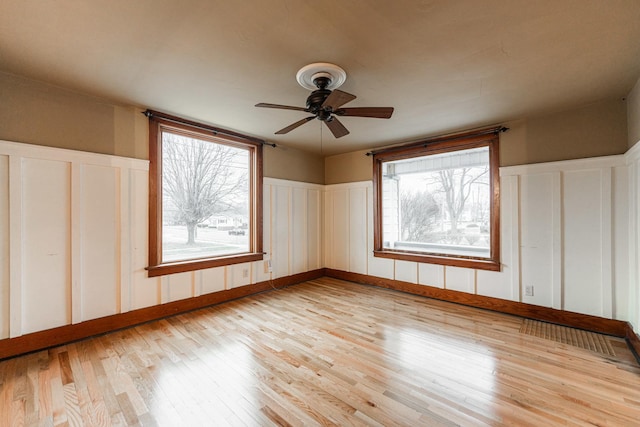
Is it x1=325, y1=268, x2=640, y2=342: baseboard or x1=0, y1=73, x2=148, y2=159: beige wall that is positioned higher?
x1=0, y1=73, x2=148, y2=159: beige wall

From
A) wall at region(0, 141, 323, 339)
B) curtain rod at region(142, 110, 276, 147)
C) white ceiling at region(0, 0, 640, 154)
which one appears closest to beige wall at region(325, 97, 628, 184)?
white ceiling at region(0, 0, 640, 154)

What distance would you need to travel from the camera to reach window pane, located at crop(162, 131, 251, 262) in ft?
11.0

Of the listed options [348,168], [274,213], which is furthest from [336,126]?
[348,168]

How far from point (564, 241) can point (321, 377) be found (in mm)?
3054

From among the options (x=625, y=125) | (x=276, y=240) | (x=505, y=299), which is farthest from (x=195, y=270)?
(x=625, y=125)

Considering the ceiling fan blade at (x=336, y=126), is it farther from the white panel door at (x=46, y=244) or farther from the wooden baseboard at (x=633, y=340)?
the wooden baseboard at (x=633, y=340)

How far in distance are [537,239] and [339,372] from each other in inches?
111

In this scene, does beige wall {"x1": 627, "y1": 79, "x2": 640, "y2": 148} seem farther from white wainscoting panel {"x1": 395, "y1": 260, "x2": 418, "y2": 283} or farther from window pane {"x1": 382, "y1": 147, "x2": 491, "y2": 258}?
white wainscoting panel {"x1": 395, "y1": 260, "x2": 418, "y2": 283}

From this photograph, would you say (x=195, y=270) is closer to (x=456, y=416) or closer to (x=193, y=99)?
(x=193, y=99)

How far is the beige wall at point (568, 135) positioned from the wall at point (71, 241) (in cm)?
440

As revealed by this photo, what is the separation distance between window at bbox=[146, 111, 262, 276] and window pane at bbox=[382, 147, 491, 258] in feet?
7.37

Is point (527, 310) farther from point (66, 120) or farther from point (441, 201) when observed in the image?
point (66, 120)

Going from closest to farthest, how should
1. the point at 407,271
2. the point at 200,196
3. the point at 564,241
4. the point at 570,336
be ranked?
the point at 570,336 → the point at 564,241 → the point at 200,196 → the point at 407,271

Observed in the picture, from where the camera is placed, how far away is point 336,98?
2.02m
